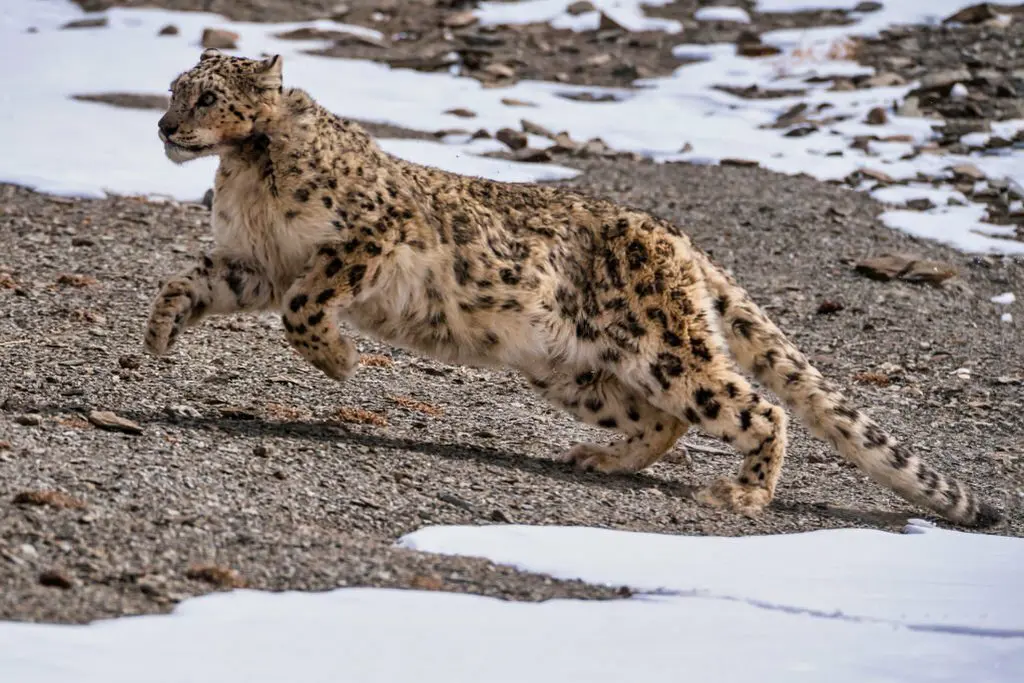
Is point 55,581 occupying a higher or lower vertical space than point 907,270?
higher

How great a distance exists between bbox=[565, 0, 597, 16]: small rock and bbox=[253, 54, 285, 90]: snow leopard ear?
57.3 feet

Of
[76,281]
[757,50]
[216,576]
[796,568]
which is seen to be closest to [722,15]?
[757,50]

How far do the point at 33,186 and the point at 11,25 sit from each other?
364 inches

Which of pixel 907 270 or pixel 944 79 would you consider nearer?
pixel 907 270

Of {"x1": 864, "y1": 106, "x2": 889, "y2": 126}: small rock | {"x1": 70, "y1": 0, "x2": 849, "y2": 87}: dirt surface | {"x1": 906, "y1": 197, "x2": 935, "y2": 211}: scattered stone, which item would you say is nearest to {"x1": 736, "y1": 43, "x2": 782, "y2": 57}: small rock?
{"x1": 70, "y1": 0, "x2": 849, "y2": 87}: dirt surface

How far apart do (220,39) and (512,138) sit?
583 cm

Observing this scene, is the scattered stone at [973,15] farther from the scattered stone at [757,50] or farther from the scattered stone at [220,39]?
the scattered stone at [220,39]

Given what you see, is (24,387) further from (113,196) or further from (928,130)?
(928,130)

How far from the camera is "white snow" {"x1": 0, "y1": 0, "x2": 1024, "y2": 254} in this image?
14.7 m

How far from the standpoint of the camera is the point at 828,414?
7.81m

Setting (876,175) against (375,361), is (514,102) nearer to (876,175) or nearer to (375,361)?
(876,175)

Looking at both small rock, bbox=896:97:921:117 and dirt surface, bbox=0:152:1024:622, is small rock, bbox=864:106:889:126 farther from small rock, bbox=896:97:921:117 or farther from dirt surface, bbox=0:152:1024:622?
dirt surface, bbox=0:152:1024:622

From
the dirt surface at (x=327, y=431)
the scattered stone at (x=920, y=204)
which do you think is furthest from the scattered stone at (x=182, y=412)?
the scattered stone at (x=920, y=204)

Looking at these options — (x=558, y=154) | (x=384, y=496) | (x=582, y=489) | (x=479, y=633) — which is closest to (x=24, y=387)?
(x=384, y=496)
